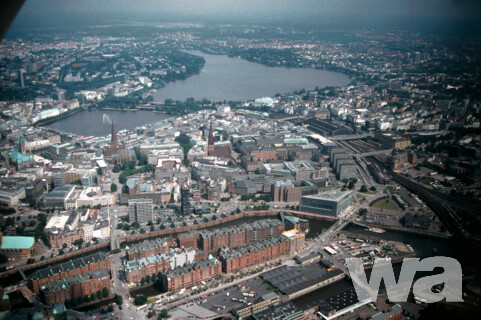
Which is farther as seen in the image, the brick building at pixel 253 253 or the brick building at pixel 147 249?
the brick building at pixel 147 249

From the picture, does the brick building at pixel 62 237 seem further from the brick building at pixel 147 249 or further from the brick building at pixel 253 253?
the brick building at pixel 253 253

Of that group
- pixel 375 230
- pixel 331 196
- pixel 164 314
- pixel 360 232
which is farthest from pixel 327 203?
pixel 164 314

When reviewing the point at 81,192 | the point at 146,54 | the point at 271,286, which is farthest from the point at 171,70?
the point at 271,286

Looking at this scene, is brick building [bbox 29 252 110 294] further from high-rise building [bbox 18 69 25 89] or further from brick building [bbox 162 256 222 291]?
high-rise building [bbox 18 69 25 89]

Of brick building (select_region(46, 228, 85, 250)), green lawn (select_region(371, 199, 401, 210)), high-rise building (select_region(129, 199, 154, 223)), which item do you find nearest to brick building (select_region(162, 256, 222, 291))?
high-rise building (select_region(129, 199, 154, 223))

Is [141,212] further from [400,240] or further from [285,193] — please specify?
[400,240]

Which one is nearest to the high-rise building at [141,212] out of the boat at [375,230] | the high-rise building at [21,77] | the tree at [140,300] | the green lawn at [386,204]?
the tree at [140,300]
